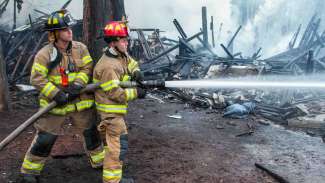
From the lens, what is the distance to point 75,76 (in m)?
4.09

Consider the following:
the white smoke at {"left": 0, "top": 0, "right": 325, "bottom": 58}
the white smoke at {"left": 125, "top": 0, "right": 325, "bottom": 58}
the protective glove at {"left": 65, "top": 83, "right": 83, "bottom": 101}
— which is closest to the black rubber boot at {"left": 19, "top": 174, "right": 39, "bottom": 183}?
the protective glove at {"left": 65, "top": 83, "right": 83, "bottom": 101}

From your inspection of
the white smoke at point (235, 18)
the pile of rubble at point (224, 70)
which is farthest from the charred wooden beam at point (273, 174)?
the white smoke at point (235, 18)

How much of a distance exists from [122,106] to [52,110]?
83cm

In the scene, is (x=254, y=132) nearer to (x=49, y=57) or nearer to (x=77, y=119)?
(x=77, y=119)

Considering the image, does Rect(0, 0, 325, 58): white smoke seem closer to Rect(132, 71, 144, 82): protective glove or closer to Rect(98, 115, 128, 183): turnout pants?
Rect(132, 71, 144, 82): protective glove

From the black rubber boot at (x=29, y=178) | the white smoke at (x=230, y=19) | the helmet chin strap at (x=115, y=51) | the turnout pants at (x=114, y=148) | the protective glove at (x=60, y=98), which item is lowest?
the black rubber boot at (x=29, y=178)

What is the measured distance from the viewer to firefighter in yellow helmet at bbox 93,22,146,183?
149 inches

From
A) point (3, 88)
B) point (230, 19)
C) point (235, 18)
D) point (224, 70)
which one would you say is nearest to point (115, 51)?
point (3, 88)

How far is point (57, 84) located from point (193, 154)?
2.30 meters

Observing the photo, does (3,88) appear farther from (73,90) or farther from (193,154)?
(193,154)

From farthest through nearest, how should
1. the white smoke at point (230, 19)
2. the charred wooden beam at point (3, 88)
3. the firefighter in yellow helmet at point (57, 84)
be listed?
the white smoke at point (230, 19)
the charred wooden beam at point (3, 88)
the firefighter in yellow helmet at point (57, 84)

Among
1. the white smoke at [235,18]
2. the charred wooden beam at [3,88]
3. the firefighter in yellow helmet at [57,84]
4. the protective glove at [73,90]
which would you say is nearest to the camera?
the firefighter in yellow helmet at [57,84]

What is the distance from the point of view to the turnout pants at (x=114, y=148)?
380 centimetres

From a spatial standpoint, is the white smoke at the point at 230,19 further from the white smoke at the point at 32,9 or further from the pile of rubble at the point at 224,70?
the pile of rubble at the point at 224,70
